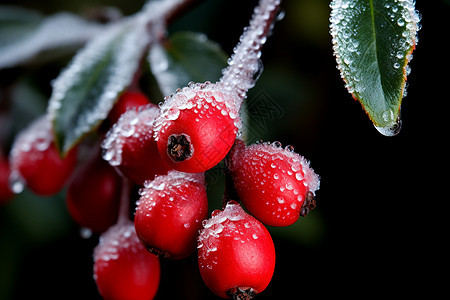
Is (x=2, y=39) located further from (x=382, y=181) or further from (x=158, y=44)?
(x=382, y=181)

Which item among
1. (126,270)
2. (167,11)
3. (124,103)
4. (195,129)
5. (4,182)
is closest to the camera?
(195,129)

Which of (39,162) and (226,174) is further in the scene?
(39,162)

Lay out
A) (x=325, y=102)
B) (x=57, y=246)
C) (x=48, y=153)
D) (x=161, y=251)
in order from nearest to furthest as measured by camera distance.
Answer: (x=161, y=251)
(x=48, y=153)
(x=325, y=102)
(x=57, y=246)

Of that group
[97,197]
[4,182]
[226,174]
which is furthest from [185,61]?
[4,182]

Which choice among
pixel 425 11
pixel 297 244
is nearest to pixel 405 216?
pixel 297 244

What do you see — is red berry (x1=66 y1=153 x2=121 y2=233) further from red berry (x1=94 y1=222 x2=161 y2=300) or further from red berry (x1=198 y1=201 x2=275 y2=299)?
red berry (x1=198 y1=201 x2=275 y2=299)

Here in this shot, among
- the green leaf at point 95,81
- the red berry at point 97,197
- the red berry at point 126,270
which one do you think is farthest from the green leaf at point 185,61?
the red berry at point 126,270

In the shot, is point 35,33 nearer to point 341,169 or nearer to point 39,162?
point 39,162
